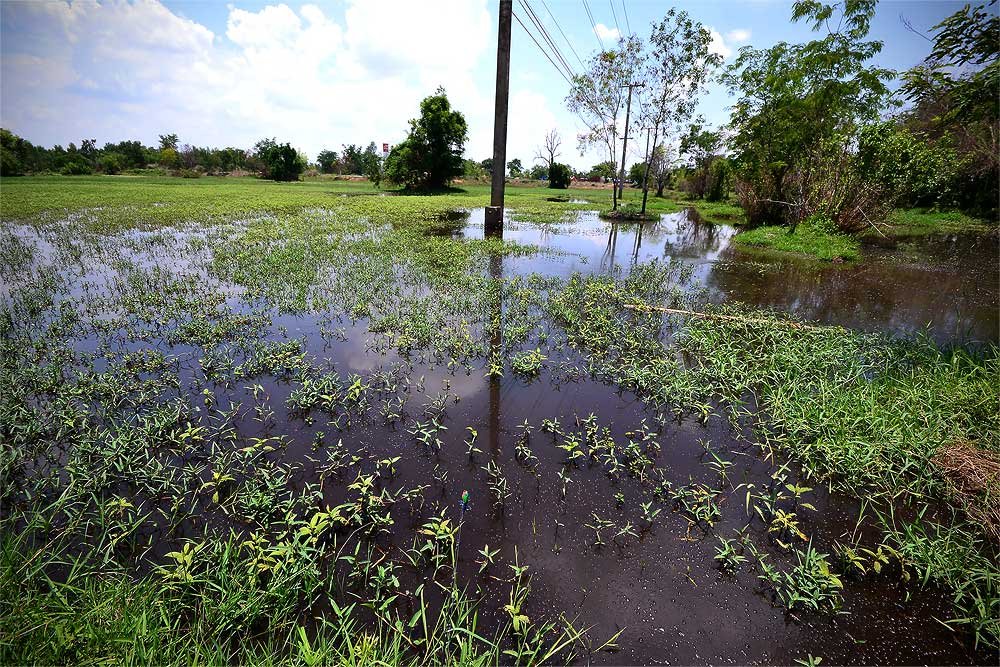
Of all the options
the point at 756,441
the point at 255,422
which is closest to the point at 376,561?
the point at 255,422

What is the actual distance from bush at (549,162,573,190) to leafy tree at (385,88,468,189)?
17.3 metres

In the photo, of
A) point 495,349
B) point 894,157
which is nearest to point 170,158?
point 495,349

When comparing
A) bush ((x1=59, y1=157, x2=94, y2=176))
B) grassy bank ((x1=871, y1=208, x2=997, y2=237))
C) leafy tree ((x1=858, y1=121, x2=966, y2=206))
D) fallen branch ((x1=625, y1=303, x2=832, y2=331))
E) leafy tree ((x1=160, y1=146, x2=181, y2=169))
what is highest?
leafy tree ((x1=160, y1=146, x2=181, y2=169))

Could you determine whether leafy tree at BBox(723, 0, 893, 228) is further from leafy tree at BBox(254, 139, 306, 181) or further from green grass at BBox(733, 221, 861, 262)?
leafy tree at BBox(254, 139, 306, 181)

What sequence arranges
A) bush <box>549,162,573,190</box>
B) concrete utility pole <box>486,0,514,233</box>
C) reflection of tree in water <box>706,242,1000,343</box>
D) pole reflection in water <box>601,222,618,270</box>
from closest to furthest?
reflection of tree in water <box>706,242,1000,343</box> < pole reflection in water <box>601,222,618,270</box> < concrete utility pole <box>486,0,514,233</box> < bush <box>549,162,573,190</box>

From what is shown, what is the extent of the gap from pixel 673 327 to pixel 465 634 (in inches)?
204

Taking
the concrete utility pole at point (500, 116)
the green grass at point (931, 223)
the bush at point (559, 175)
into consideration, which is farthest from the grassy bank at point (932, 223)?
the bush at point (559, 175)

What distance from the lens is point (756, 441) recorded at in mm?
3607

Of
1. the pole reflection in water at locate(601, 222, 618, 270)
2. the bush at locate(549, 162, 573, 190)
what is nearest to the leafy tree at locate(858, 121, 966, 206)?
the pole reflection in water at locate(601, 222, 618, 270)

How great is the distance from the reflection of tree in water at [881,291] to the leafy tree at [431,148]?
1041 inches

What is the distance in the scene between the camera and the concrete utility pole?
11266 mm

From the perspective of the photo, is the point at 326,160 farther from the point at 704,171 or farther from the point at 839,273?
the point at 839,273

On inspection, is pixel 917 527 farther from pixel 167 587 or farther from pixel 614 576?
pixel 167 587

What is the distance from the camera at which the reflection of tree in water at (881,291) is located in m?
6.52
